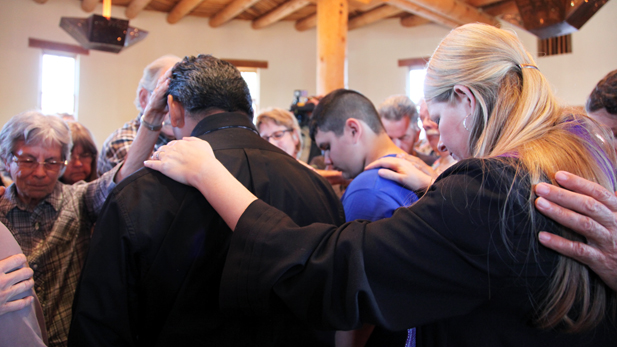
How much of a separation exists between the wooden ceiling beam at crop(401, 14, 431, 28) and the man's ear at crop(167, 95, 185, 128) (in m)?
6.89

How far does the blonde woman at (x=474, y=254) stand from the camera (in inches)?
31.4

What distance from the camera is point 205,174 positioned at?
106cm

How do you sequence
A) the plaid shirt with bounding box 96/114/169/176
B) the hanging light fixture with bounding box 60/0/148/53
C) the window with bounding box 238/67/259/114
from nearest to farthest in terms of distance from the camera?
the plaid shirt with bounding box 96/114/169/176
the hanging light fixture with bounding box 60/0/148/53
the window with bounding box 238/67/259/114

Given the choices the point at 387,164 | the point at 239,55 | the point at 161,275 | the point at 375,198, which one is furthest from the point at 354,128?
the point at 239,55

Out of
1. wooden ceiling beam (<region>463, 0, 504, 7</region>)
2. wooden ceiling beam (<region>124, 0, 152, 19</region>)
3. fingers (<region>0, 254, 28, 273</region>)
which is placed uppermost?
wooden ceiling beam (<region>463, 0, 504, 7</region>)

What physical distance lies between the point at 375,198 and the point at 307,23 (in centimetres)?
653

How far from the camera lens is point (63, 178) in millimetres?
2441

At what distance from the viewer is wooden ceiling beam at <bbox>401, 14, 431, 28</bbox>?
24.0ft

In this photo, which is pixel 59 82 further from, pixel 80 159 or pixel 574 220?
pixel 574 220

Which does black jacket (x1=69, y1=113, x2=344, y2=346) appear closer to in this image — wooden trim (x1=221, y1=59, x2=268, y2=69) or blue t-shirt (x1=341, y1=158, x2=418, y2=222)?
blue t-shirt (x1=341, y1=158, x2=418, y2=222)


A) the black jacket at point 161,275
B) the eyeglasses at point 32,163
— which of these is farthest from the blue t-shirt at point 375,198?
the eyeglasses at point 32,163

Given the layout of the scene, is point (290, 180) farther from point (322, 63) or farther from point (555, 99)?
point (322, 63)

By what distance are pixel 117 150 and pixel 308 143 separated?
8.62ft

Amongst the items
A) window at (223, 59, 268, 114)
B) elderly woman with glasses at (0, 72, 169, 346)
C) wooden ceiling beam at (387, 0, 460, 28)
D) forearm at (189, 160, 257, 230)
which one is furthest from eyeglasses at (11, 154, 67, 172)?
window at (223, 59, 268, 114)
